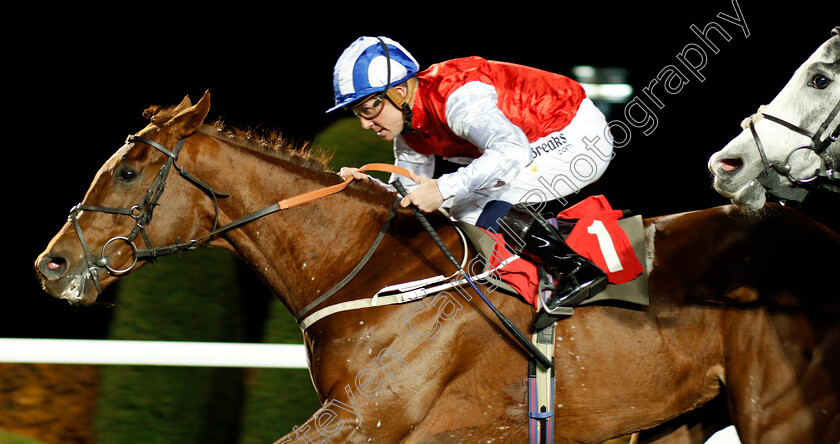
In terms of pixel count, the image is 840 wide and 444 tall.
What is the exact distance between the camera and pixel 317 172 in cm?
274

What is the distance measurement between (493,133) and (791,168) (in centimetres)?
93

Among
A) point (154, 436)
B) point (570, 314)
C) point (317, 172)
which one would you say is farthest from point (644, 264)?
point (154, 436)

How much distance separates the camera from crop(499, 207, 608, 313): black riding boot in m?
2.35

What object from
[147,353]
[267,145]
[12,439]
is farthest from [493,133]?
[12,439]

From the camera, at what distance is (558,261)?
2.39 metres

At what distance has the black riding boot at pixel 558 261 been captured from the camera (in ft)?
7.70

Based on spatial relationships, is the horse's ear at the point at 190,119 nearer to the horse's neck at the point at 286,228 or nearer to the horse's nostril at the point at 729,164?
the horse's neck at the point at 286,228

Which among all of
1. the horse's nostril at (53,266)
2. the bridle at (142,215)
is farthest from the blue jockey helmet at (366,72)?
the horse's nostril at (53,266)

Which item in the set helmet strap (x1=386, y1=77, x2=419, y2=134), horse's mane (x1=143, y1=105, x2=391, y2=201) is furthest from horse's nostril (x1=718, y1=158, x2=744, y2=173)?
horse's mane (x1=143, y1=105, x2=391, y2=201)

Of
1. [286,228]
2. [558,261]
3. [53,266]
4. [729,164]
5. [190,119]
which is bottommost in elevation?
[729,164]

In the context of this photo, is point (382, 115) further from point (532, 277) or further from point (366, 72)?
point (532, 277)

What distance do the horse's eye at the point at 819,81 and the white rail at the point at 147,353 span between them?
230 cm

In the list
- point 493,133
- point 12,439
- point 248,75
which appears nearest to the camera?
point 493,133

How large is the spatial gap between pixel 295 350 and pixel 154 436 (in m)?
0.83
